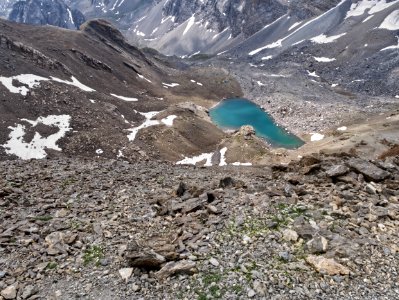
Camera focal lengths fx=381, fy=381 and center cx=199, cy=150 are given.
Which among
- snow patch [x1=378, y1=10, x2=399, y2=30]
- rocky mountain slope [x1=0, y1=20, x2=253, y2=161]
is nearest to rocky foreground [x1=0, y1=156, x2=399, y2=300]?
rocky mountain slope [x1=0, y1=20, x2=253, y2=161]

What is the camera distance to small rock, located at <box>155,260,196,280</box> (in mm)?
14430

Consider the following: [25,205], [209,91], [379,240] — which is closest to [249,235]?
[379,240]

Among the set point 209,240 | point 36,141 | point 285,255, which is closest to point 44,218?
point 209,240

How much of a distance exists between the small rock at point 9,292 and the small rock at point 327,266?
1106 centimetres

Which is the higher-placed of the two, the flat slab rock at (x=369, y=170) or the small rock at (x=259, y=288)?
the small rock at (x=259, y=288)

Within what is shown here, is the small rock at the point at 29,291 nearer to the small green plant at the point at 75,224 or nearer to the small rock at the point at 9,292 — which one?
the small rock at the point at 9,292

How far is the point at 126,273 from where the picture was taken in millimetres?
14766

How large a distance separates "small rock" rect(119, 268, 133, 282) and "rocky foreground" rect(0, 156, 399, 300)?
0.04m

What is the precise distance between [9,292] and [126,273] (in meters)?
4.24

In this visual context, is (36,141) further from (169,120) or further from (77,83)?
(77,83)

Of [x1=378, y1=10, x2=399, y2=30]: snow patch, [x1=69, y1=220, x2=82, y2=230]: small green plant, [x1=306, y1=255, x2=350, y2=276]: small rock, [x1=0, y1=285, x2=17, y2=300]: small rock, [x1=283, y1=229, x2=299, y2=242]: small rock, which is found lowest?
[x1=378, y1=10, x2=399, y2=30]: snow patch

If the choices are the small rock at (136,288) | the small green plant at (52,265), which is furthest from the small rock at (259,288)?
the small green plant at (52,265)

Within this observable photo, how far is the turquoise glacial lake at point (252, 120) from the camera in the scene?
9300cm

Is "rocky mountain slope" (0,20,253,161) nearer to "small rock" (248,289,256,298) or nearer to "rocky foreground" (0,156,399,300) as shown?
"rocky foreground" (0,156,399,300)
